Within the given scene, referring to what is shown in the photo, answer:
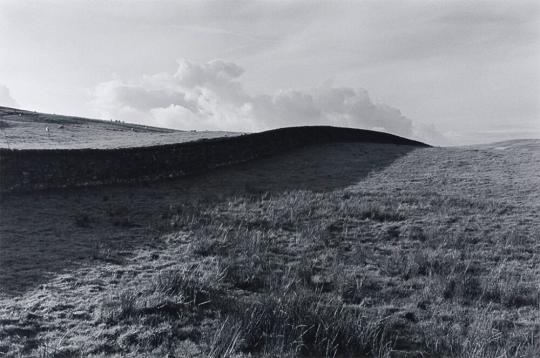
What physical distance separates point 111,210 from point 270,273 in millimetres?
6662

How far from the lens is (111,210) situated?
13.0m

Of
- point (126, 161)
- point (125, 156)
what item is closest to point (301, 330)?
point (126, 161)

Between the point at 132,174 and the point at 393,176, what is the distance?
36.3ft

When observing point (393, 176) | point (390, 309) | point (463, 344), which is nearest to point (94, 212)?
point (390, 309)

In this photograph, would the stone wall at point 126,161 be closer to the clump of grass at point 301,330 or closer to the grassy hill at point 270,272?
the grassy hill at point 270,272

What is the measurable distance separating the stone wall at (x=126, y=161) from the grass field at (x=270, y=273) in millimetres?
759

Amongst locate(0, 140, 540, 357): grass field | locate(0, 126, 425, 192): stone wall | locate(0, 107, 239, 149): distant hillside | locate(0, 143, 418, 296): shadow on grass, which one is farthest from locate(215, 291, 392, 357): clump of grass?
locate(0, 107, 239, 149): distant hillside

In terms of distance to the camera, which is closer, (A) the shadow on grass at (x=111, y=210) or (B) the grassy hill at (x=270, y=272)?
(B) the grassy hill at (x=270, y=272)

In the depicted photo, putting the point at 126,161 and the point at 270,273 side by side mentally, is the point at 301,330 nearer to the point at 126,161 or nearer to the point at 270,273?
the point at 270,273

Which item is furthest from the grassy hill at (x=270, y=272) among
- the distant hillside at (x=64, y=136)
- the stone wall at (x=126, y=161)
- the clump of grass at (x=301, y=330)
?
the distant hillside at (x=64, y=136)

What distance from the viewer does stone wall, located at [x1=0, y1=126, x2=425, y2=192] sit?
14023 millimetres

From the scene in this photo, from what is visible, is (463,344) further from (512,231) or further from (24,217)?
(24,217)

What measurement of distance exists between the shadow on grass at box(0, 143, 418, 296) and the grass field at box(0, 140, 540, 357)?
68mm

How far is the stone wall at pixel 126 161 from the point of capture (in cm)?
1402
